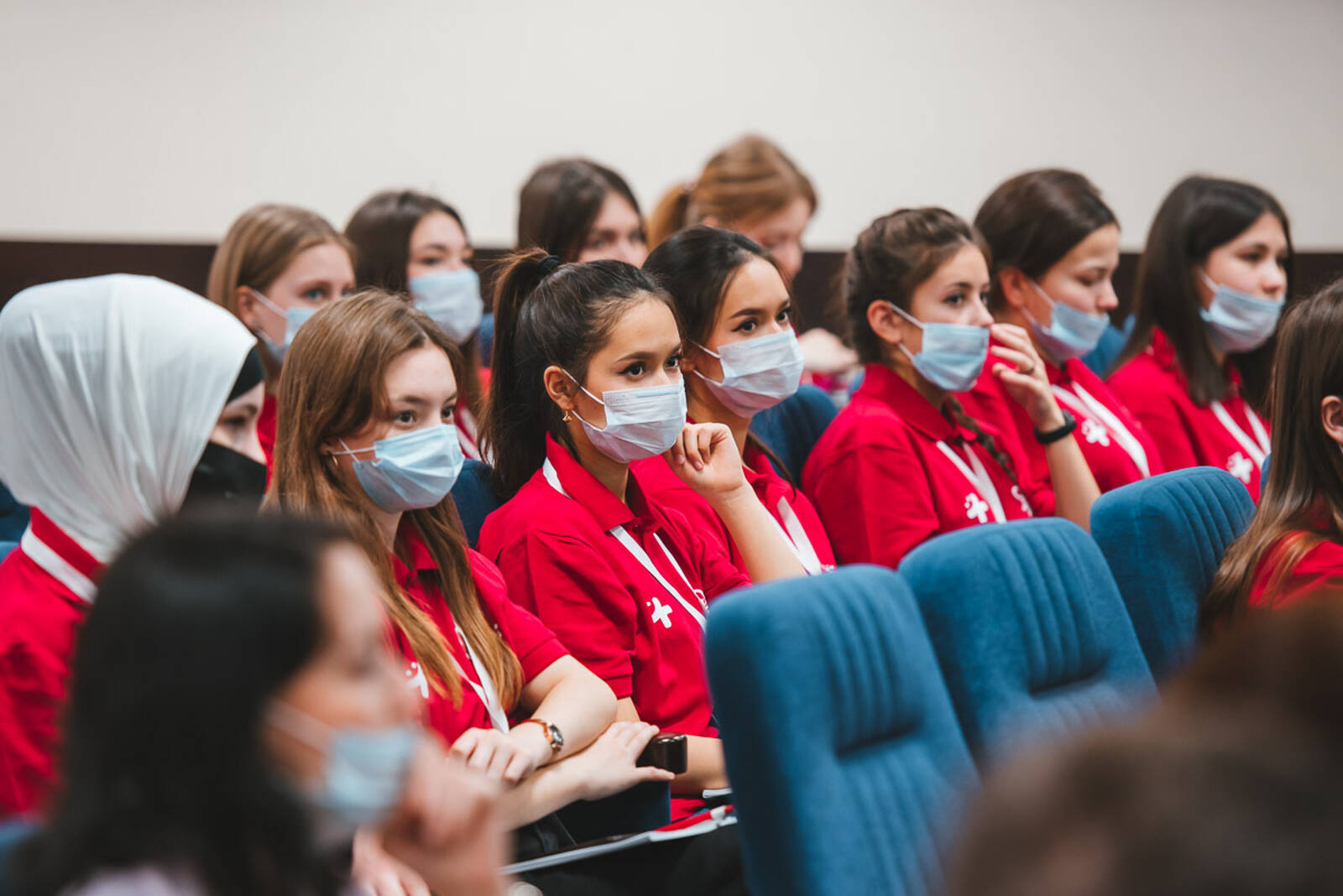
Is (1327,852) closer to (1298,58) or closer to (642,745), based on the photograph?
(642,745)

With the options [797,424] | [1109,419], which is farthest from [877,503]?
[1109,419]

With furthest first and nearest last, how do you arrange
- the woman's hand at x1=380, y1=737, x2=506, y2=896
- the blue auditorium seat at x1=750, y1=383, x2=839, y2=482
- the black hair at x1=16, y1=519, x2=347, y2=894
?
the blue auditorium seat at x1=750, y1=383, x2=839, y2=482, the woman's hand at x1=380, y1=737, x2=506, y2=896, the black hair at x1=16, y1=519, x2=347, y2=894

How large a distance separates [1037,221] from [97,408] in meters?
2.75

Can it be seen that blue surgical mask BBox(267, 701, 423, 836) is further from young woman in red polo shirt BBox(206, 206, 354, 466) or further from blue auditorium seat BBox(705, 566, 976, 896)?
young woman in red polo shirt BBox(206, 206, 354, 466)

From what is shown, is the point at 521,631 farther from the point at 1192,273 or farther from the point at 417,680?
the point at 1192,273

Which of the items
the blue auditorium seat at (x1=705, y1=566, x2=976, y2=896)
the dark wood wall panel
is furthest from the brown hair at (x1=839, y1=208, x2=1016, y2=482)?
the blue auditorium seat at (x1=705, y1=566, x2=976, y2=896)

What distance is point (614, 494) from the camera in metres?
2.62

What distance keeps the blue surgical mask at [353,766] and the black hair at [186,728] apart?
0.03 metres

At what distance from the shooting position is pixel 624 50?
17.6ft

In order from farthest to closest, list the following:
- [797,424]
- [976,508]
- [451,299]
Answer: [451,299] → [797,424] → [976,508]

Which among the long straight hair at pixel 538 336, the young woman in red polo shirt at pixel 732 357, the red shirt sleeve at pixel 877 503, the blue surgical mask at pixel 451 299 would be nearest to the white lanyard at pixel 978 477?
the red shirt sleeve at pixel 877 503

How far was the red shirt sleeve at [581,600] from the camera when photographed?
2365 millimetres

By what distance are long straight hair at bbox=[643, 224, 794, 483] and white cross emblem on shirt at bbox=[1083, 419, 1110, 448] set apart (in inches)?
46.7

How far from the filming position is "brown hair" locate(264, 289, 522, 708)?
2.20m
